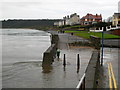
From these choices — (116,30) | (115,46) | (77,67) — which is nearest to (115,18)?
(116,30)

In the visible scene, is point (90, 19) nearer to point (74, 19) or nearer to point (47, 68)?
point (74, 19)

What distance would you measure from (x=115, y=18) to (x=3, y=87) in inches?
3972

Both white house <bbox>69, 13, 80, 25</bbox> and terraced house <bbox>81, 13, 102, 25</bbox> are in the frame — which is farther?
white house <bbox>69, 13, 80, 25</bbox>

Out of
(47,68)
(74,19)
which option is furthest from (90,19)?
(47,68)

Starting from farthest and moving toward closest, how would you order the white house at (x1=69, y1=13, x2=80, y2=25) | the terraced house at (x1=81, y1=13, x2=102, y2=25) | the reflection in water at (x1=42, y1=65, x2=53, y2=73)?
the white house at (x1=69, y1=13, x2=80, y2=25), the terraced house at (x1=81, y1=13, x2=102, y2=25), the reflection in water at (x1=42, y1=65, x2=53, y2=73)

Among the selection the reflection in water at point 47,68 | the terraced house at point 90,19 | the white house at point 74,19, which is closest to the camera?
the reflection in water at point 47,68

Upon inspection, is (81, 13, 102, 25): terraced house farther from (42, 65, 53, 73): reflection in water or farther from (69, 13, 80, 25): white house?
(42, 65, 53, 73): reflection in water

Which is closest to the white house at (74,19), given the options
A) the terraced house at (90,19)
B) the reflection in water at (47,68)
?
the terraced house at (90,19)

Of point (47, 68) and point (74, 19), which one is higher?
point (74, 19)

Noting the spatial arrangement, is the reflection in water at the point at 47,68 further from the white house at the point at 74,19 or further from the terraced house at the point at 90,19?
the white house at the point at 74,19

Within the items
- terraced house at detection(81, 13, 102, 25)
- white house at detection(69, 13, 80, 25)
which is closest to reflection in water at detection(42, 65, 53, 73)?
terraced house at detection(81, 13, 102, 25)

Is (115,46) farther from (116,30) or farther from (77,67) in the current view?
(116,30)

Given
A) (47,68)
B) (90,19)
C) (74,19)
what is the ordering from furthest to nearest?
1. (74,19)
2. (90,19)
3. (47,68)

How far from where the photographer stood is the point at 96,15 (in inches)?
6161
